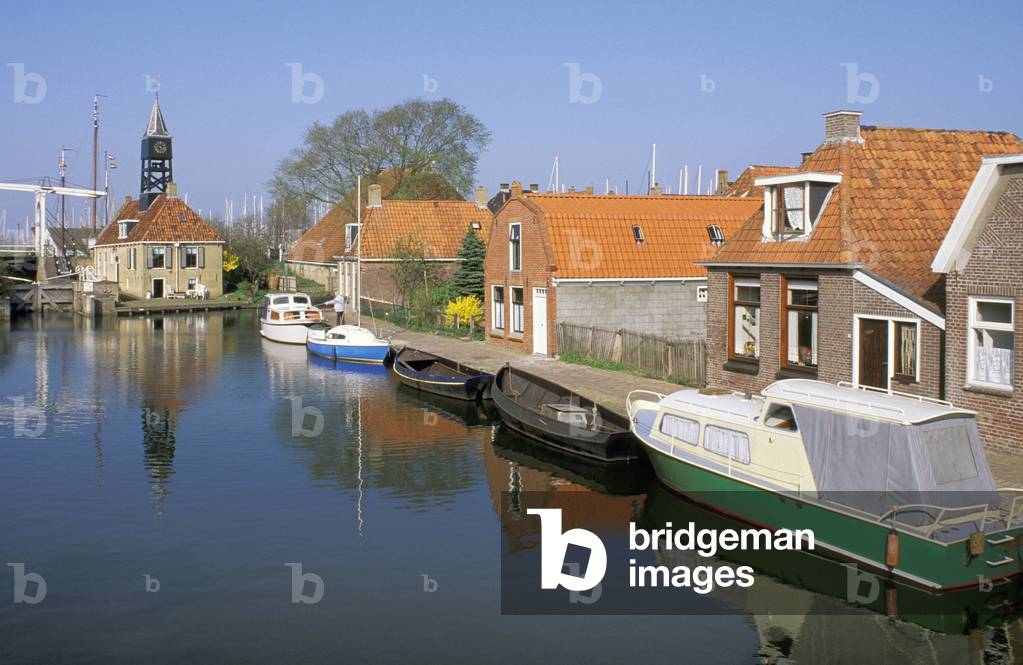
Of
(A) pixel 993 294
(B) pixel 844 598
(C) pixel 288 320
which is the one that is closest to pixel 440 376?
(A) pixel 993 294

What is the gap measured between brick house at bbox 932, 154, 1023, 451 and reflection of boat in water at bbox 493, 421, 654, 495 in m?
6.37

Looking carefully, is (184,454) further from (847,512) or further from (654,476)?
(847,512)

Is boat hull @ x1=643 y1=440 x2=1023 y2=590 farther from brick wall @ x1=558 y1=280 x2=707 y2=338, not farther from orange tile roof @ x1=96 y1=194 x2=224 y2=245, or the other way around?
orange tile roof @ x1=96 y1=194 x2=224 y2=245

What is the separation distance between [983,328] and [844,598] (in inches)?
284

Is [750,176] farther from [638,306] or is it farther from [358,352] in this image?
[358,352]

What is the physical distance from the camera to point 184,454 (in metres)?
23.9

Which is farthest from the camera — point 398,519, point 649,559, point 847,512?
point 398,519

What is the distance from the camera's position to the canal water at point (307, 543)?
13.0 m

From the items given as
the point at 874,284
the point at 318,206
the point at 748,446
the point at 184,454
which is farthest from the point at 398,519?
the point at 318,206

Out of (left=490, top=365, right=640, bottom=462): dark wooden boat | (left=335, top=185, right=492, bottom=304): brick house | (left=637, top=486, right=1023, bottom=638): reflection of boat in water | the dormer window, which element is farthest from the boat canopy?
(left=335, top=185, right=492, bottom=304): brick house

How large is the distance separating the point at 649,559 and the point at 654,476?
533 cm

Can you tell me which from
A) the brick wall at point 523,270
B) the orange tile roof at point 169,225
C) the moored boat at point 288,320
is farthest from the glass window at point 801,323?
the orange tile roof at point 169,225

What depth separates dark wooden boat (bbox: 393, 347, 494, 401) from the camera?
30.8 metres

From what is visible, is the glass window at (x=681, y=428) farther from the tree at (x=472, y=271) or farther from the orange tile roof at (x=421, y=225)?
the orange tile roof at (x=421, y=225)
